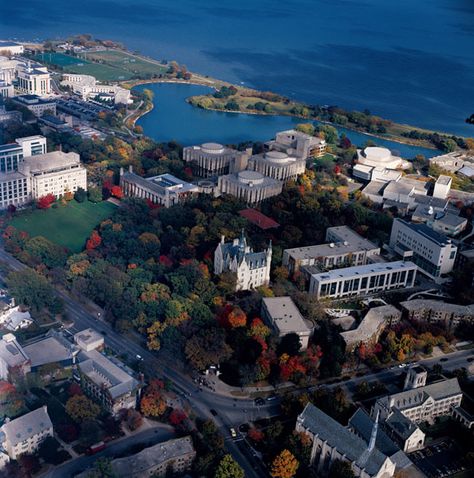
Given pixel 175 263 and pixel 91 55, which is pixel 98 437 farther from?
pixel 91 55

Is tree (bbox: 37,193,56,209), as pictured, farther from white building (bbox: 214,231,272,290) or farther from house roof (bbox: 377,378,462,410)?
house roof (bbox: 377,378,462,410)

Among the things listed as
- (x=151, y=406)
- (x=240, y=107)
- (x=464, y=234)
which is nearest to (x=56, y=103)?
(x=240, y=107)

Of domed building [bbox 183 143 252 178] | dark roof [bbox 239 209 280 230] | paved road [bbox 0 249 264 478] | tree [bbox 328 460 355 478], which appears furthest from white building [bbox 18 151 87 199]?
tree [bbox 328 460 355 478]

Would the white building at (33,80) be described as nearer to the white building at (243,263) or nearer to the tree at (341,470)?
the white building at (243,263)

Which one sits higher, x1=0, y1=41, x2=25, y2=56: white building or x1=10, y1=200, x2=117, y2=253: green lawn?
x1=0, y1=41, x2=25, y2=56: white building

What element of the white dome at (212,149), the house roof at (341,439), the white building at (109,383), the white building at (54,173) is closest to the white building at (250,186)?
the white dome at (212,149)
